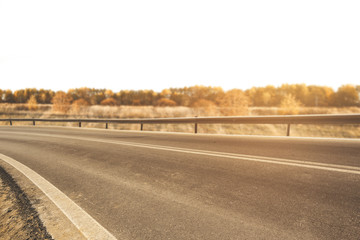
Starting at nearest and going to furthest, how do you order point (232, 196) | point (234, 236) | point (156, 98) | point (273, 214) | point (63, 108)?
point (234, 236)
point (273, 214)
point (232, 196)
point (63, 108)
point (156, 98)

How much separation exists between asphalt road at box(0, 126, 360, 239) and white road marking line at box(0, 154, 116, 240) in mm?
78

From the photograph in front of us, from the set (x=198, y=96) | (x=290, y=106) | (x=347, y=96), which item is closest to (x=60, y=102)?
(x=290, y=106)

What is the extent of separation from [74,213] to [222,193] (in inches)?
73.4

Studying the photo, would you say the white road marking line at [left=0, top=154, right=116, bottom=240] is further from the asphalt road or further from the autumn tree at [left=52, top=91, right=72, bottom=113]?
the autumn tree at [left=52, top=91, right=72, bottom=113]

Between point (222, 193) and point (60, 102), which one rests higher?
point (60, 102)

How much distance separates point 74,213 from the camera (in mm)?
2389

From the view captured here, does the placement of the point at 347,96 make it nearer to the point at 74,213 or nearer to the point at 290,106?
the point at 290,106

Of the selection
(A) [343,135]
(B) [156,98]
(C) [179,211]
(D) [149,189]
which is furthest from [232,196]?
(B) [156,98]

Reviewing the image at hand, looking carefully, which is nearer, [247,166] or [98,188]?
[98,188]

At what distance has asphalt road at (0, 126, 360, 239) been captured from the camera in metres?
1.94

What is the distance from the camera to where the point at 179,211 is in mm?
2324

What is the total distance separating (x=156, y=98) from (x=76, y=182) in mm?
121178

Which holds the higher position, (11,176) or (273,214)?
(273,214)

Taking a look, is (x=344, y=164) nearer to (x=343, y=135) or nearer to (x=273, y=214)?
(x=273, y=214)
